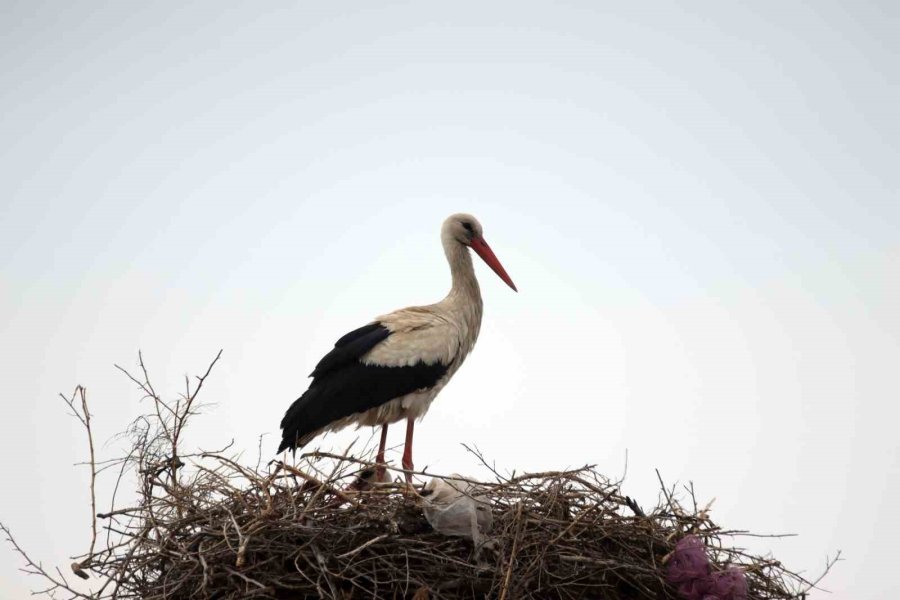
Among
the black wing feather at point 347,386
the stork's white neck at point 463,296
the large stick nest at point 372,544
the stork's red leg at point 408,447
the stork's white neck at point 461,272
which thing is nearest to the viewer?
the large stick nest at point 372,544

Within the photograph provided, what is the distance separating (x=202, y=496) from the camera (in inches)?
168

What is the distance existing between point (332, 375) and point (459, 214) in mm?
1753

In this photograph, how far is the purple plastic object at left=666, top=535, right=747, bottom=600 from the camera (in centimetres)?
411

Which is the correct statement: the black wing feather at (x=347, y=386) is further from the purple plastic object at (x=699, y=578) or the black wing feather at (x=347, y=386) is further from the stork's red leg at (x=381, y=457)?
the purple plastic object at (x=699, y=578)

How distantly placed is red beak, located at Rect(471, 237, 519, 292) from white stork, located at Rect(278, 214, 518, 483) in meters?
0.58

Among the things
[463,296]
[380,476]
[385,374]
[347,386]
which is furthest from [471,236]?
[380,476]

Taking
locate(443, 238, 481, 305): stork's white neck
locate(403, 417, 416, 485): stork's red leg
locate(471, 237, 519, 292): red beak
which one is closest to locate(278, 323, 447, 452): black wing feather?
locate(403, 417, 416, 485): stork's red leg

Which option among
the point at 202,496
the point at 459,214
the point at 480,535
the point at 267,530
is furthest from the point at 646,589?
the point at 459,214

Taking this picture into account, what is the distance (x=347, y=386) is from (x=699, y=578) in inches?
99.2

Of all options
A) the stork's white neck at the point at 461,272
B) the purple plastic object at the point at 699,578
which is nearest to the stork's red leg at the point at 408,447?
the stork's white neck at the point at 461,272

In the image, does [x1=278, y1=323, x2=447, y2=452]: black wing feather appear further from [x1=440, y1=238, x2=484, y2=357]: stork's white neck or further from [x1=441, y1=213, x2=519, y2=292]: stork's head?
[x1=441, y1=213, x2=519, y2=292]: stork's head

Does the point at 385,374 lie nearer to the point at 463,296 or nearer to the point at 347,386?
the point at 347,386

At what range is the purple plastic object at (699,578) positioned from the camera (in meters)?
4.11

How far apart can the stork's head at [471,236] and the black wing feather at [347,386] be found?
44.9 inches
